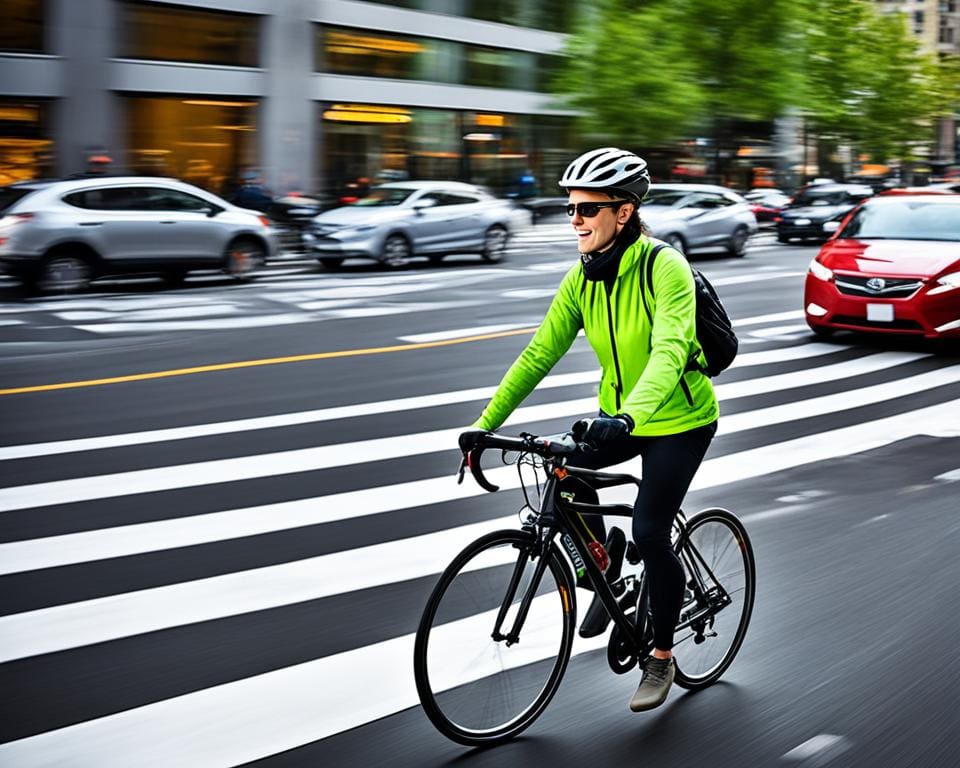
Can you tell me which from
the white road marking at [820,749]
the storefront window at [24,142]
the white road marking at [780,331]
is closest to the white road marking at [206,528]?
the white road marking at [820,749]

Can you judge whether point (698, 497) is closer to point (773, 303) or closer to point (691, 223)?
point (773, 303)

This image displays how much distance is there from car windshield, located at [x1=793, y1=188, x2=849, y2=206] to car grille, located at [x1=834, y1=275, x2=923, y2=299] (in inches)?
713

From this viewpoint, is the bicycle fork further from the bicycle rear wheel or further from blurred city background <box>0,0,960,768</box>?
the bicycle rear wheel

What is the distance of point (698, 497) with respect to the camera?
748cm

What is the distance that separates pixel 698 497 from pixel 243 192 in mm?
20675

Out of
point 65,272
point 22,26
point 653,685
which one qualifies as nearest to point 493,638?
point 653,685

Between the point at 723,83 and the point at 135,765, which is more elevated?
the point at 723,83

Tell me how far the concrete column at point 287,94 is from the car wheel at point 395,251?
11.5 m

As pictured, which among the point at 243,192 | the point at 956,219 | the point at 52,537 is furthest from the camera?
the point at 243,192

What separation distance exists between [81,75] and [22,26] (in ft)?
5.46

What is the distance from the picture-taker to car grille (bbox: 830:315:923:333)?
42.7ft

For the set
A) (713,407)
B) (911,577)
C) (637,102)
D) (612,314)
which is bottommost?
(911,577)

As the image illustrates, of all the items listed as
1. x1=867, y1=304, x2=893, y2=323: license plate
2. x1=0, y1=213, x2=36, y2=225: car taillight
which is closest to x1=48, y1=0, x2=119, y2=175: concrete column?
x1=0, y1=213, x2=36, y2=225: car taillight

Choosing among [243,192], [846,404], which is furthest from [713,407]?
[243,192]
